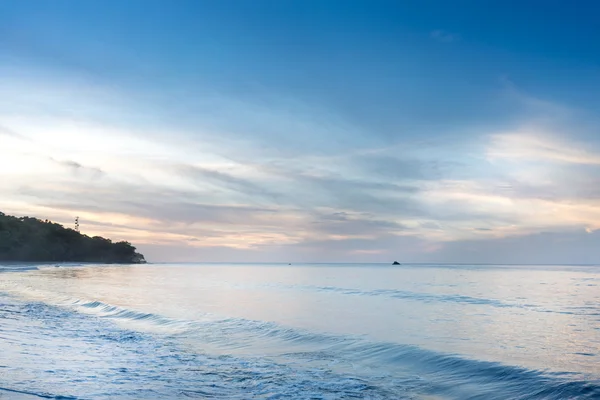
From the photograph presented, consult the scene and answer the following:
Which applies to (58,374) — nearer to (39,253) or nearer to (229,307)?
(229,307)

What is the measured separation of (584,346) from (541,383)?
6.14 metres

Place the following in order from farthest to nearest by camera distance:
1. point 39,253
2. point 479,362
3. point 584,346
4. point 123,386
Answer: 1. point 39,253
2. point 584,346
3. point 479,362
4. point 123,386

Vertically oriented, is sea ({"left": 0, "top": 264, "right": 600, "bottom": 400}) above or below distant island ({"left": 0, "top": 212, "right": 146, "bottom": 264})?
below

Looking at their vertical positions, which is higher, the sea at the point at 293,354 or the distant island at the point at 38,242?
the distant island at the point at 38,242

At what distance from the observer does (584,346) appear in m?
15.9

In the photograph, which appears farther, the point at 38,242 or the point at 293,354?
the point at 38,242

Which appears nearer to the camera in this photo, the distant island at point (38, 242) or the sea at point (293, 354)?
the sea at point (293, 354)

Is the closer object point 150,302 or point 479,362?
point 479,362

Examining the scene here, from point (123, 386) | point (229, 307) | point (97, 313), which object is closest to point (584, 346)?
point (123, 386)

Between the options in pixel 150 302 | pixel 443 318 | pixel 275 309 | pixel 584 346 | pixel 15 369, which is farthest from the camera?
pixel 150 302

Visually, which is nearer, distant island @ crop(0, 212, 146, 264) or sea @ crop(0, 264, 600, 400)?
sea @ crop(0, 264, 600, 400)

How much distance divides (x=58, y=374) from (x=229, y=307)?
1953 cm

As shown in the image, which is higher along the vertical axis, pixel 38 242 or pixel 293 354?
pixel 38 242

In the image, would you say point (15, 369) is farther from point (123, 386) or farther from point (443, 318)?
point (443, 318)
